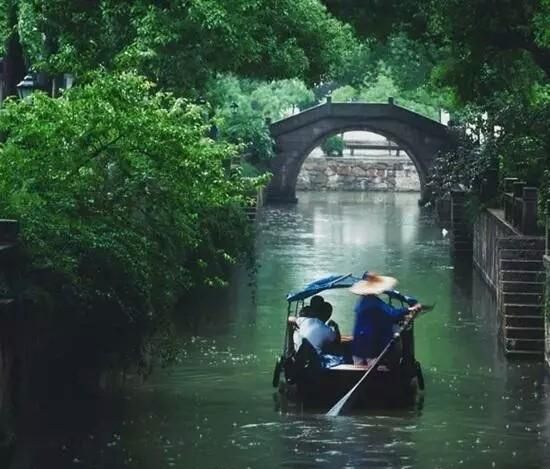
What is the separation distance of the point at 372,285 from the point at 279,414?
7.20 ft

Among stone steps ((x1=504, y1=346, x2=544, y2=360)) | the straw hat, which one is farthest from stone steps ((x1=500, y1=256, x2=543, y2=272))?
the straw hat

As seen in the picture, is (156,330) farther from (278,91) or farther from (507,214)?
(278,91)

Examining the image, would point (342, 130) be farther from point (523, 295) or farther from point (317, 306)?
point (317, 306)

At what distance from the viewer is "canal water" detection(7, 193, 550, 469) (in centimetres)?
1814

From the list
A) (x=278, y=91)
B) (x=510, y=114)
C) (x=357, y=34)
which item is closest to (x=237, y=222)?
Result: (x=357, y=34)

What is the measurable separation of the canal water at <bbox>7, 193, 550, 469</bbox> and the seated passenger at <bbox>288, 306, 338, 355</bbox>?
0.94 metres

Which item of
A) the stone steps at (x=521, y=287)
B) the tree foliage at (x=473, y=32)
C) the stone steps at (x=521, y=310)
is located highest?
the tree foliage at (x=473, y=32)

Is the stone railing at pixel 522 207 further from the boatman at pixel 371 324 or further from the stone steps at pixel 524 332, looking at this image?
the boatman at pixel 371 324

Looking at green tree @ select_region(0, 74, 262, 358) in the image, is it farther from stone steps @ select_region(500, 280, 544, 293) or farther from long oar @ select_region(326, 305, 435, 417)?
stone steps @ select_region(500, 280, 544, 293)

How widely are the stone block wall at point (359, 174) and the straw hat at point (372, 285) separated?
54.7 m

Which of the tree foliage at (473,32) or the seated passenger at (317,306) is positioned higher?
the tree foliage at (473,32)

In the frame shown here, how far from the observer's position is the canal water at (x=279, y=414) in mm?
18141

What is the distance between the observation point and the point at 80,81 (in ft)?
83.0

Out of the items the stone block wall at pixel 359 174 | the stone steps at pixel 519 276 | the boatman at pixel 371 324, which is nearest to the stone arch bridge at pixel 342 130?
the stone block wall at pixel 359 174
